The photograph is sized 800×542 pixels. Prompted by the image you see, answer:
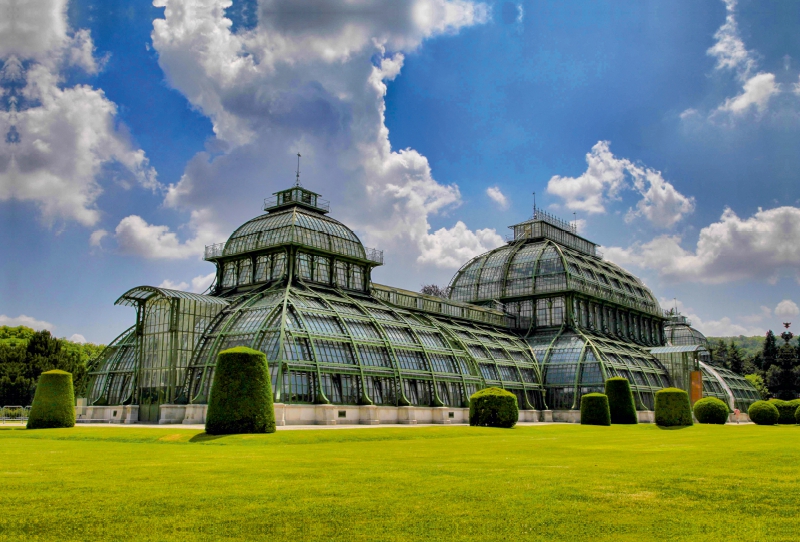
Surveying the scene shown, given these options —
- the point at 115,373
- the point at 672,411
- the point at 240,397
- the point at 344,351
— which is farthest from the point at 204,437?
the point at 672,411

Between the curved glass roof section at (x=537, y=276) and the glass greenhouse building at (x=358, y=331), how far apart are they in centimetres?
22

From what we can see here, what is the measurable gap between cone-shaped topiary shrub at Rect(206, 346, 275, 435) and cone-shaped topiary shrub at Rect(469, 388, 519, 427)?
21.0 m

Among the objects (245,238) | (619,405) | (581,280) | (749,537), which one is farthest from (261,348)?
(581,280)

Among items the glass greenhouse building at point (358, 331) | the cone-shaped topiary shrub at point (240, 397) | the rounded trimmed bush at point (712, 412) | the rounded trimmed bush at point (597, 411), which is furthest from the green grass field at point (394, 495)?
the rounded trimmed bush at point (712, 412)

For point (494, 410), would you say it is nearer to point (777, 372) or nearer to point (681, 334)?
point (681, 334)

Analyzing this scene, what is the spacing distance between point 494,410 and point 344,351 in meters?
13.4

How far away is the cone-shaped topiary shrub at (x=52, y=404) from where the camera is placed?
48.5 metres

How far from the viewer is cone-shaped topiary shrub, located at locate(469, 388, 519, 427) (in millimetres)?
56750

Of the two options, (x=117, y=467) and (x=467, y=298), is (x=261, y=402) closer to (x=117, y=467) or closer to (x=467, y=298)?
(x=117, y=467)

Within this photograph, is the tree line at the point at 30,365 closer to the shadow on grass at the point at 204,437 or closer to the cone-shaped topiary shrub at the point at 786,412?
the shadow on grass at the point at 204,437

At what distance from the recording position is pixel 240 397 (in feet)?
135

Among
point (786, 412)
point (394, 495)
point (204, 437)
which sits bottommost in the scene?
point (394, 495)

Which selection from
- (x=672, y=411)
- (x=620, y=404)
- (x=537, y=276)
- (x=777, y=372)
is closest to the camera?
(x=672, y=411)

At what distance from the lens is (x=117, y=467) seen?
23.7 m
